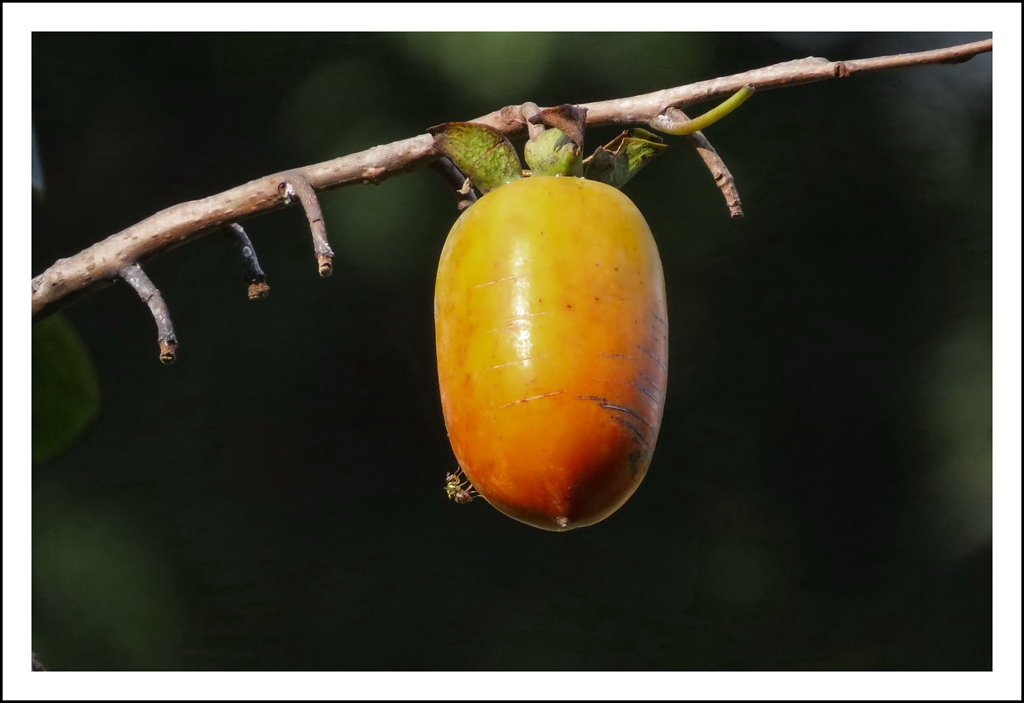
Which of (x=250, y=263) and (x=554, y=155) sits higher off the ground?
(x=554, y=155)

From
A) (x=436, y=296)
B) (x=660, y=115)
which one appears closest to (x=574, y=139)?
(x=660, y=115)

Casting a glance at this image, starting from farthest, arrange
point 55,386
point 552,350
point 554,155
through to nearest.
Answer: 1. point 55,386
2. point 554,155
3. point 552,350

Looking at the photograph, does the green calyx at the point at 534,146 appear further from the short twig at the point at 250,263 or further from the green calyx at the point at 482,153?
the short twig at the point at 250,263

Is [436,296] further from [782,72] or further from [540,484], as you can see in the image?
[782,72]

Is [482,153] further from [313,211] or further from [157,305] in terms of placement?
[157,305]

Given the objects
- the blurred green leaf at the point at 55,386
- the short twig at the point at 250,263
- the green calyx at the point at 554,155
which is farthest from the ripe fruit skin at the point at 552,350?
the blurred green leaf at the point at 55,386

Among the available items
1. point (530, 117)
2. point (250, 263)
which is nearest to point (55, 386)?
point (250, 263)

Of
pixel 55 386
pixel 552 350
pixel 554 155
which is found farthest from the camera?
pixel 55 386
